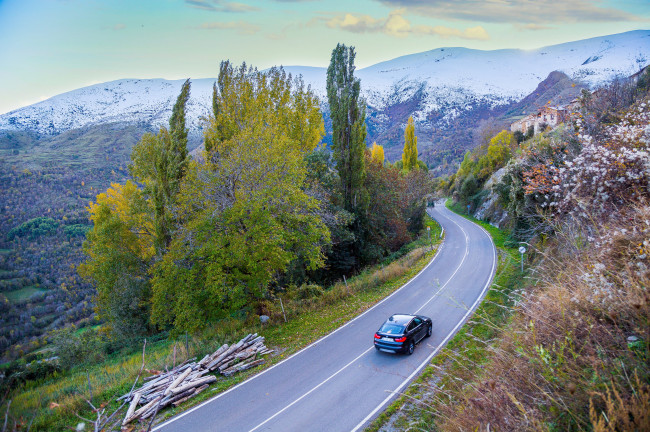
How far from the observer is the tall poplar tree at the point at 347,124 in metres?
27.0

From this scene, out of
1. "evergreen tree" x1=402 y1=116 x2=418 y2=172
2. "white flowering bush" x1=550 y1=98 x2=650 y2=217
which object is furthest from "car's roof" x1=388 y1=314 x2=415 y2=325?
"evergreen tree" x1=402 y1=116 x2=418 y2=172

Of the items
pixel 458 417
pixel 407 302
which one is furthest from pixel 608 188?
pixel 407 302

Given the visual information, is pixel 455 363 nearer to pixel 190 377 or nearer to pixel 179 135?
pixel 190 377

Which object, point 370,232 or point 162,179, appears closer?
point 162,179

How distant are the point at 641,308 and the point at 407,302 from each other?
53.6 ft

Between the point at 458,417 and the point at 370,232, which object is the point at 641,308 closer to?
the point at 458,417

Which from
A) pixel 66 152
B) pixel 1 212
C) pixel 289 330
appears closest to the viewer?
pixel 289 330

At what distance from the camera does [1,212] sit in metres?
93.9

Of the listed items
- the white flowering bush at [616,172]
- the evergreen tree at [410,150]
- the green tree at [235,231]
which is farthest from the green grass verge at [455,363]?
the evergreen tree at [410,150]

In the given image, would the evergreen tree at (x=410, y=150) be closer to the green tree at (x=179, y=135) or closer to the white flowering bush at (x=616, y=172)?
the green tree at (x=179, y=135)

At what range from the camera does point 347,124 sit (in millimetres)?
27062

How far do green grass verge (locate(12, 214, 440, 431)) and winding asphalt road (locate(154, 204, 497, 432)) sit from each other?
0.72 meters

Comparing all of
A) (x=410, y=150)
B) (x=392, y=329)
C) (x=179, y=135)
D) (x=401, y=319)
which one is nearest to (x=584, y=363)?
(x=392, y=329)

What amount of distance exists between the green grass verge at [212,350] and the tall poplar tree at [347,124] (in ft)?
23.2
